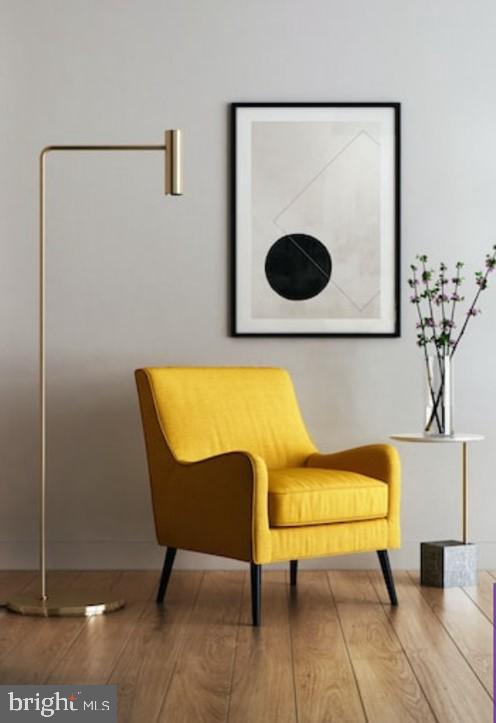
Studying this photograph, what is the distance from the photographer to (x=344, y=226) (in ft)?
16.6

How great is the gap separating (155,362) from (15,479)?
2.56ft

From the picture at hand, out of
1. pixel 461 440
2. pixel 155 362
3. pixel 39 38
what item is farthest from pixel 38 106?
pixel 461 440

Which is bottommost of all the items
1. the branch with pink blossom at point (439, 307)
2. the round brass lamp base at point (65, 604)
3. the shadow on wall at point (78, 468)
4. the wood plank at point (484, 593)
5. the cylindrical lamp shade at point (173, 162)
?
the wood plank at point (484, 593)

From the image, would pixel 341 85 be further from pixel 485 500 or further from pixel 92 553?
pixel 92 553

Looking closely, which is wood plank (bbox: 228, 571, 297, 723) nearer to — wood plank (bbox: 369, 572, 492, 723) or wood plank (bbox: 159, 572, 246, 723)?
wood plank (bbox: 159, 572, 246, 723)

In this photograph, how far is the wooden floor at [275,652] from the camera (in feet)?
Result: 9.55

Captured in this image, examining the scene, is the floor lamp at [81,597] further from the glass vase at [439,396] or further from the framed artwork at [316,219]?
the glass vase at [439,396]

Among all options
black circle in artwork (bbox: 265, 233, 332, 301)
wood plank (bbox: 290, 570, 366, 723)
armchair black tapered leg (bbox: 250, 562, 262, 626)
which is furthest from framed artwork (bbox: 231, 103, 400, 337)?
armchair black tapered leg (bbox: 250, 562, 262, 626)

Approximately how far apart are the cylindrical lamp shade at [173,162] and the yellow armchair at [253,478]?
73 centimetres

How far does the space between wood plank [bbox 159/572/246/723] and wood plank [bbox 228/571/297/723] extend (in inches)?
1.2

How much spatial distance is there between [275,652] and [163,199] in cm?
225

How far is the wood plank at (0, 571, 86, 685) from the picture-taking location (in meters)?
3.15

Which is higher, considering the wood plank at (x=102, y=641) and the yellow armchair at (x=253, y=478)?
the yellow armchair at (x=253, y=478)

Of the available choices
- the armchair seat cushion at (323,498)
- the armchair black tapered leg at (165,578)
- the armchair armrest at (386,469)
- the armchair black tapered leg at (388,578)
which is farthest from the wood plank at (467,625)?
the armchair black tapered leg at (165,578)
